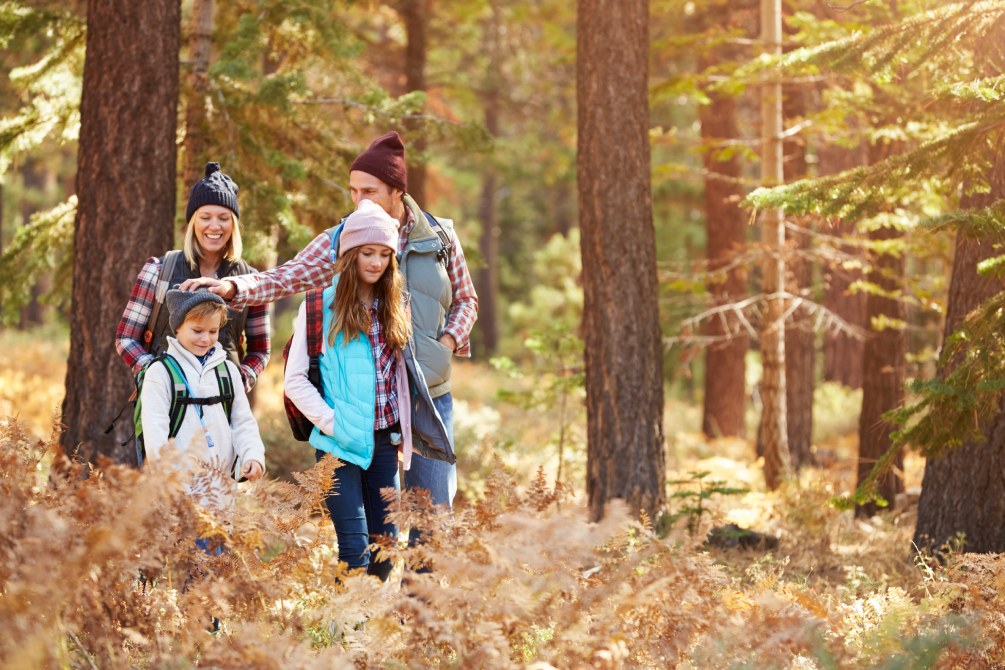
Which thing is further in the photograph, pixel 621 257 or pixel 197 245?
pixel 621 257

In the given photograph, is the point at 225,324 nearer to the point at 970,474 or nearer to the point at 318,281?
the point at 318,281

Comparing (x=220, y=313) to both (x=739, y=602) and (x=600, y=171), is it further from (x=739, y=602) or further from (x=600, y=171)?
(x=600, y=171)

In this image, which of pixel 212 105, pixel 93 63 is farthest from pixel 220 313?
pixel 212 105

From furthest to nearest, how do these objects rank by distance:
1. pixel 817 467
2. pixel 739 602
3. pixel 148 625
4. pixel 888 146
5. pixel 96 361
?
pixel 817 467
pixel 888 146
pixel 96 361
pixel 739 602
pixel 148 625

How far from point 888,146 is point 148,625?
33.4 ft

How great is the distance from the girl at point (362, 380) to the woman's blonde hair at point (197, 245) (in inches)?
27.6

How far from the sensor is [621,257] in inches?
309

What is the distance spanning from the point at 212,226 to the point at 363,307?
3.25ft

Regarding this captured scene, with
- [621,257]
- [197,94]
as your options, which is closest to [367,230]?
[621,257]

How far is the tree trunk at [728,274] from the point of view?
49.2 ft

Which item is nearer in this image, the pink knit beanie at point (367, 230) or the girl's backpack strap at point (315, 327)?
the pink knit beanie at point (367, 230)

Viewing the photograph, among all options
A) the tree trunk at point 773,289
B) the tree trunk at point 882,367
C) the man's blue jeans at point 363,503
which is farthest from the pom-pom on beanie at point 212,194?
the tree trunk at point 882,367

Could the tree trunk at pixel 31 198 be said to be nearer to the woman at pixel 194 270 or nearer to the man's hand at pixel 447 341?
the woman at pixel 194 270

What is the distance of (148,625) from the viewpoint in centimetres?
373
